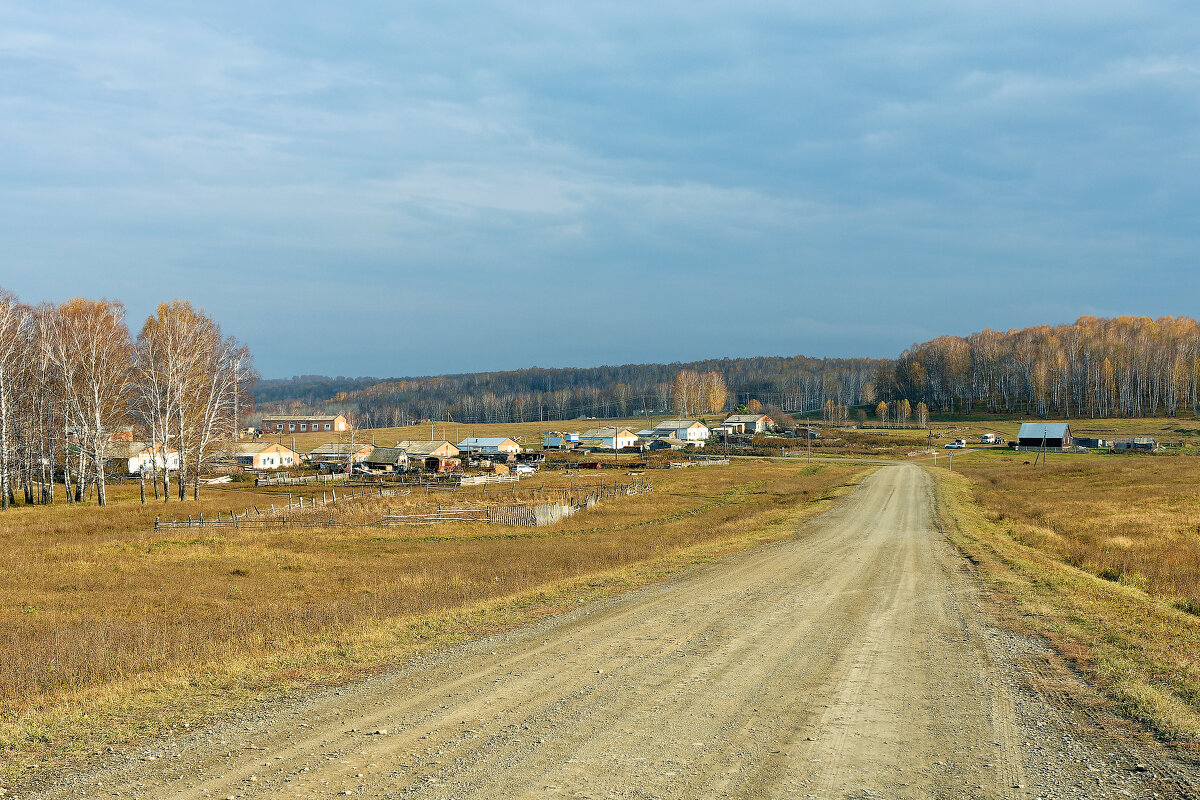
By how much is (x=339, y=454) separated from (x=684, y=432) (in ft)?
198

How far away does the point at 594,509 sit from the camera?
49500 millimetres

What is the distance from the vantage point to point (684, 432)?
451ft

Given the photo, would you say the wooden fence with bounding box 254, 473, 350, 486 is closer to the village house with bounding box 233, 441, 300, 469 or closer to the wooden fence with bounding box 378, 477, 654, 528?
the village house with bounding box 233, 441, 300, 469

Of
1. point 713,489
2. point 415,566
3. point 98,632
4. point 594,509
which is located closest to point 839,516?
point 594,509

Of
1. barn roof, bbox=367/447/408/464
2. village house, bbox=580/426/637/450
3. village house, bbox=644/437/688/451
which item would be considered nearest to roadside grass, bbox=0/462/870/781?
barn roof, bbox=367/447/408/464

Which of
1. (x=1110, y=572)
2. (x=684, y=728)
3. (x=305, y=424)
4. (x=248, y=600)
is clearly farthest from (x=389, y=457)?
(x=684, y=728)

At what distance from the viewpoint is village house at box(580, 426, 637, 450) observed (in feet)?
432

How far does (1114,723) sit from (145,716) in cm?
1205

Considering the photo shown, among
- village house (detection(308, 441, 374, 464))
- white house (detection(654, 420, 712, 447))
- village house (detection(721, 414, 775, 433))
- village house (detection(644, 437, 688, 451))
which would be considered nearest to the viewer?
village house (detection(308, 441, 374, 464))

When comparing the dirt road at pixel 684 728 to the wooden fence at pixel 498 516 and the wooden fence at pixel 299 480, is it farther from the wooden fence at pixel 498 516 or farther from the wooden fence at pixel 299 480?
the wooden fence at pixel 299 480

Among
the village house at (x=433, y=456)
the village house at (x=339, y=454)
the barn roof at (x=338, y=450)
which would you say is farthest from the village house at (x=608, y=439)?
the barn roof at (x=338, y=450)

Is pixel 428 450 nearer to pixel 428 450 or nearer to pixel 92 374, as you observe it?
pixel 428 450

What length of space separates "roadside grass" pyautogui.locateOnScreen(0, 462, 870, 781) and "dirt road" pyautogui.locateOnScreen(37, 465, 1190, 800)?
4.71 feet

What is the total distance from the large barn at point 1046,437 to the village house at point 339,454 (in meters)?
92.0
